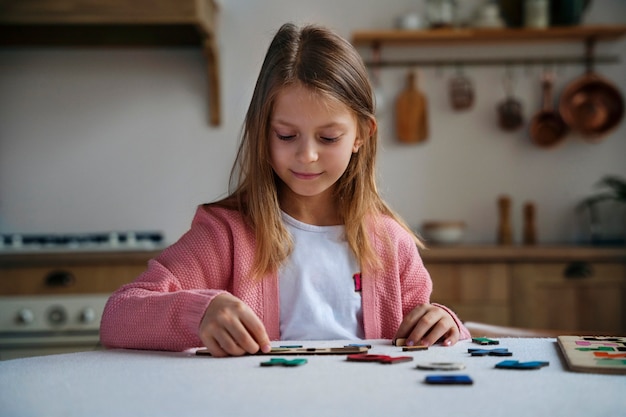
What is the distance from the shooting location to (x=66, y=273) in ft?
9.48

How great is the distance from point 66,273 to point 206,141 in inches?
33.5

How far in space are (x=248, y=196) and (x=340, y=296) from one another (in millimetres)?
230

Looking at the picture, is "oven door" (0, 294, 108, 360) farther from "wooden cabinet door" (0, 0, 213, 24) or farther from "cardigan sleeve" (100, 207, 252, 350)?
"cardigan sleeve" (100, 207, 252, 350)

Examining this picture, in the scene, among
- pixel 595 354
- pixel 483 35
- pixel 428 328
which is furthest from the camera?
pixel 483 35

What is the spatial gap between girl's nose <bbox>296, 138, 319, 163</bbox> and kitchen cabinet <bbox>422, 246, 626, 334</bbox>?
1714mm

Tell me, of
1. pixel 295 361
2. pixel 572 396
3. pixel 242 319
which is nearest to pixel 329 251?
pixel 242 319

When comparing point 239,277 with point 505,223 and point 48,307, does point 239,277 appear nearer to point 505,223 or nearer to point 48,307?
point 48,307

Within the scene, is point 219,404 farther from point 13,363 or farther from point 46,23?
point 46,23

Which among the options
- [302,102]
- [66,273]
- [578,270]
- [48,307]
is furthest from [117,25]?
[302,102]

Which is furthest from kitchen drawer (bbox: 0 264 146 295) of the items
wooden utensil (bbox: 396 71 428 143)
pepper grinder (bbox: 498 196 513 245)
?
pepper grinder (bbox: 498 196 513 245)

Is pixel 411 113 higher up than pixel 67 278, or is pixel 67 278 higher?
pixel 411 113

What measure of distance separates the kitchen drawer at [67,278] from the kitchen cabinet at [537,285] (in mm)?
1052

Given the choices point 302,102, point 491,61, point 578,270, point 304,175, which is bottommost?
point 578,270

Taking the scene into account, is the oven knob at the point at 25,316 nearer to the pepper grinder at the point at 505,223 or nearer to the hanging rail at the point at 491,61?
the hanging rail at the point at 491,61
